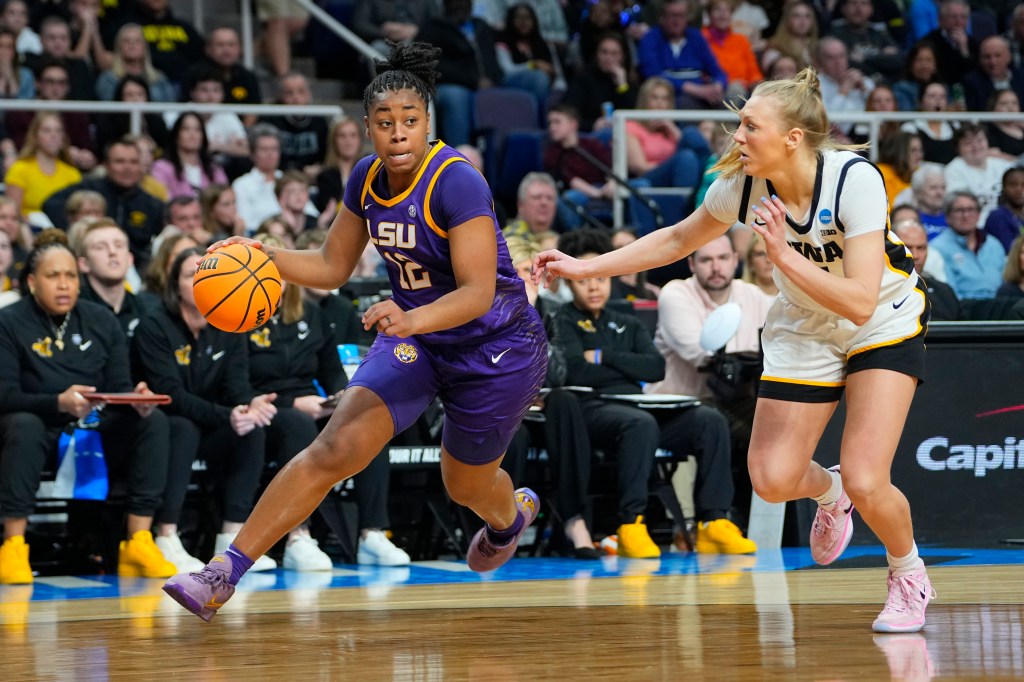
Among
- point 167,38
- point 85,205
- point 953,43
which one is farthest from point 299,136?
point 953,43

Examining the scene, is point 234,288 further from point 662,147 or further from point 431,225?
point 662,147

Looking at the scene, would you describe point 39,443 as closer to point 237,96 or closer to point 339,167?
point 339,167

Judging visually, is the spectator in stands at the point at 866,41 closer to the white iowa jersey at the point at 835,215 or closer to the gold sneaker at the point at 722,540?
the gold sneaker at the point at 722,540

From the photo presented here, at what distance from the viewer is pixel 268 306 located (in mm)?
4695

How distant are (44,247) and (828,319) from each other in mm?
4053

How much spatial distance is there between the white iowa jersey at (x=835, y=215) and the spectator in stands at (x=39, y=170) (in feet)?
19.8

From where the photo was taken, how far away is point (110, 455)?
716 centimetres

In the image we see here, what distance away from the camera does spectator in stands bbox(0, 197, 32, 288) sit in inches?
328

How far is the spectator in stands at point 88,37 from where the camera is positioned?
1130cm

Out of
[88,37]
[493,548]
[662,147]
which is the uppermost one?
[88,37]

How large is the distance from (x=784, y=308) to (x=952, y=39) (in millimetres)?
10050

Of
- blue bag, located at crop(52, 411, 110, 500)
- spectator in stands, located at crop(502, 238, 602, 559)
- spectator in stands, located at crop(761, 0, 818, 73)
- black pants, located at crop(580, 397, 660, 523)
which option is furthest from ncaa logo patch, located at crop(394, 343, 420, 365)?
spectator in stands, located at crop(761, 0, 818, 73)

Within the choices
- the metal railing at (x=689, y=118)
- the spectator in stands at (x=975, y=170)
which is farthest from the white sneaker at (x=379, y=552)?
the spectator in stands at (x=975, y=170)

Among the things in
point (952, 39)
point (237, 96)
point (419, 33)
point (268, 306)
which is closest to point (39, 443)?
point (268, 306)
